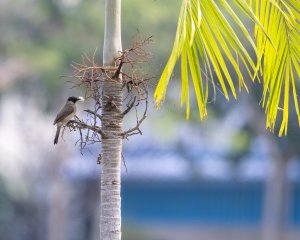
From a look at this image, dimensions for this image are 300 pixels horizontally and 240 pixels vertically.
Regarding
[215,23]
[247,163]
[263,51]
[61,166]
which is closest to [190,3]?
[215,23]

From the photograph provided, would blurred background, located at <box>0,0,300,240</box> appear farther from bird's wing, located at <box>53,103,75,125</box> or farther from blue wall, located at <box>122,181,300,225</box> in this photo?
bird's wing, located at <box>53,103,75,125</box>

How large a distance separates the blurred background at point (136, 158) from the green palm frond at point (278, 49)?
15.8 meters

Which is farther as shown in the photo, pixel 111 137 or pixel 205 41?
pixel 111 137

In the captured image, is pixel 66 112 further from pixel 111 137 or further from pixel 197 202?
pixel 197 202

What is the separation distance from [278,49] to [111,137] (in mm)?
1204

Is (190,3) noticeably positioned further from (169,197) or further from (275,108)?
(169,197)

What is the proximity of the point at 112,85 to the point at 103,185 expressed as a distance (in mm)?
652

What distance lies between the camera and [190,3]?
7184 mm

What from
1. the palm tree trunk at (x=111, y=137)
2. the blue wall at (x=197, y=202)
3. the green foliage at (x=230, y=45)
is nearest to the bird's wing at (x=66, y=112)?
the palm tree trunk at (x=111, y=137)

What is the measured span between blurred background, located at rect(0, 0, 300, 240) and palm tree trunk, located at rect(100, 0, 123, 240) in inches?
626

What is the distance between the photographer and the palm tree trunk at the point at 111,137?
7703mm

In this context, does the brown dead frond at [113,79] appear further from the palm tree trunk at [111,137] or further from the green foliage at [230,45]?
the green foliage at [230,45]

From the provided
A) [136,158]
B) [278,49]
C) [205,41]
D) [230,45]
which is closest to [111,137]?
[205,41]

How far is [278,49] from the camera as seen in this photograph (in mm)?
7840
